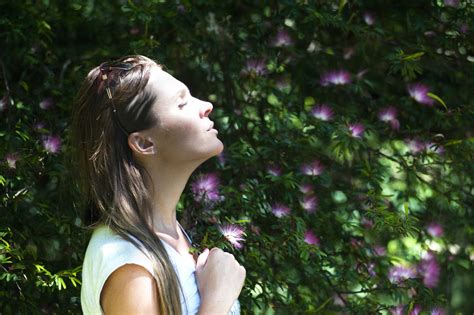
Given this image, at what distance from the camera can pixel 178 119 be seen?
1670 mm

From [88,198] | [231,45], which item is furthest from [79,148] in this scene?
[231,45]

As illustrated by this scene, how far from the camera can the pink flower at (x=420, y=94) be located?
3.14 metres

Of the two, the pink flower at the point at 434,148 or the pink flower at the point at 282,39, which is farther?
the pink flower at the point at 282,39

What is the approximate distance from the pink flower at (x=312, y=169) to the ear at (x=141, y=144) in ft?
4.07

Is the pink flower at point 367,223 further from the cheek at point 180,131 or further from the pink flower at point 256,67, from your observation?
the cheek at point 180,131

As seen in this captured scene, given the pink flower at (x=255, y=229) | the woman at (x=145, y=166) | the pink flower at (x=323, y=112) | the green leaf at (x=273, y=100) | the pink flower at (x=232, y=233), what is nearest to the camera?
the woman at (x=145, y=166)

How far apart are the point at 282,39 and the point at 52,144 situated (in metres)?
0.90

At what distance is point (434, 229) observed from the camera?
3.05 meters

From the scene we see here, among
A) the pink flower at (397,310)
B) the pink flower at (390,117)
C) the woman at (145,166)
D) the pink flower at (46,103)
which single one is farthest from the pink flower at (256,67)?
the woman at (145,166)

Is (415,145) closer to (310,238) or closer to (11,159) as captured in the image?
(310,238)

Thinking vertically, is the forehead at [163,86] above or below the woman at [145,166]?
above

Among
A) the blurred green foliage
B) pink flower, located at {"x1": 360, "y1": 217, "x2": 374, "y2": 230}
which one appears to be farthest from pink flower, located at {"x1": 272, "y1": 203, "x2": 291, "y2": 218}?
pink flower, located at {"x1": 360, "y1": 217, "x2": 374, "y2": 230}

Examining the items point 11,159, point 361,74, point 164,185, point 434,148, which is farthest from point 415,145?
point 164,185

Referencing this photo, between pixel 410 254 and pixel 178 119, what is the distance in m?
1.60
